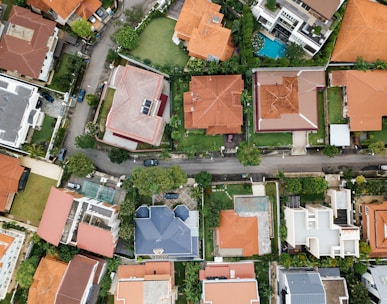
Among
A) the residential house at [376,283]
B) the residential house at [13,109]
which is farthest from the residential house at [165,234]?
the residential house at [376,283]

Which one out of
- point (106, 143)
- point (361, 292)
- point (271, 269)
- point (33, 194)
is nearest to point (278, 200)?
point (271, 269)

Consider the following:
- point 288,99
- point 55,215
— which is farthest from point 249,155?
point 55,215

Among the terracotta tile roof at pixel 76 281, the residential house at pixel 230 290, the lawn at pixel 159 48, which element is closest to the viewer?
the residential house at pixel 230 290

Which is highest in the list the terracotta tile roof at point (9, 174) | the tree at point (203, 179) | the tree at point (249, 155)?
the tree at point (249, 155)

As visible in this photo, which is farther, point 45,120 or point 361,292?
point 45,120

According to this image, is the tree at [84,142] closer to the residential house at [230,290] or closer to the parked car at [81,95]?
the parked car at [81,95]

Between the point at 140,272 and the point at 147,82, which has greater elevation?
the point at 147,82

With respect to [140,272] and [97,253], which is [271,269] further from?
[97,253]
